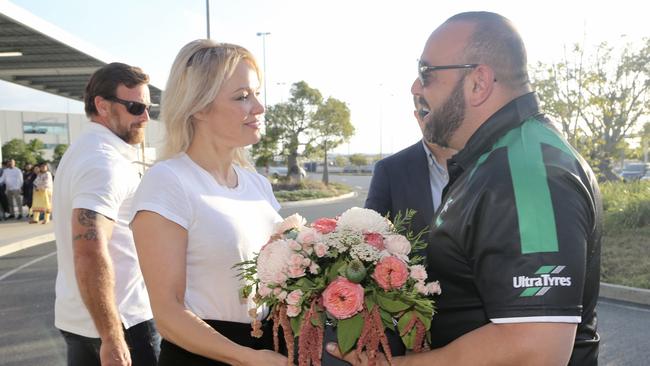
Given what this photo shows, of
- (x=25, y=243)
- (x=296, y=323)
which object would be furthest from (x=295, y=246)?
(x=25, y=243)

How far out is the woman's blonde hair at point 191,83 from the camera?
88.1 inches

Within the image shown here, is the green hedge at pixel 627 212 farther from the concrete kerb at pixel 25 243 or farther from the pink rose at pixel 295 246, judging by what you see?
the concrete kerb at pixel 25 243

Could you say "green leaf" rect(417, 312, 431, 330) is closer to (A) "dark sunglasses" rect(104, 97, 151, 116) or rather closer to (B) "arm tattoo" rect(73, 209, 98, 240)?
(B) "arm tattoo" rect(73, 209, 98, 240)

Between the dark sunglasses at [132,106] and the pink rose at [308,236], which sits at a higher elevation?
the dark sunglasses at [132,106]

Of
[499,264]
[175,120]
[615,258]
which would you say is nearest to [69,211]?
[175,120]

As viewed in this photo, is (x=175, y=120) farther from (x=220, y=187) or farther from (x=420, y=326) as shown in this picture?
(x=420, y=326)

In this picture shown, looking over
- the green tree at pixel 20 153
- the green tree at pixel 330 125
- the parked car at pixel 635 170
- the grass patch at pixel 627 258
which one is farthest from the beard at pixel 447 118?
the green tree at pixel 20 153

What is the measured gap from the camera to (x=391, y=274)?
1.80m

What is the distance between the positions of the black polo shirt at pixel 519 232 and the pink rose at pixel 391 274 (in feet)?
0.43

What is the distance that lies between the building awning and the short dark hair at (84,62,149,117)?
37.0 feet

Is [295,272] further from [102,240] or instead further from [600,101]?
[600,101]

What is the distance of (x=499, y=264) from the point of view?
1.50 meters

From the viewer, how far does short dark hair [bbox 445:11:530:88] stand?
1775mm

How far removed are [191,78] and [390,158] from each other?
192 centimetres
